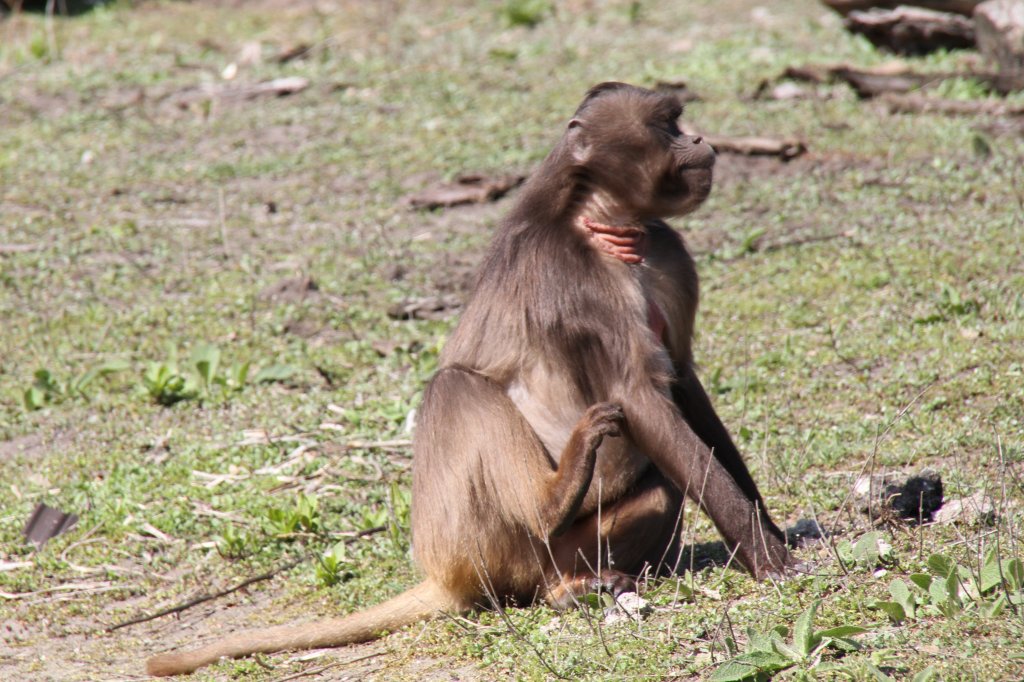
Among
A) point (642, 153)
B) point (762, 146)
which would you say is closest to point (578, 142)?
point (642, 153)

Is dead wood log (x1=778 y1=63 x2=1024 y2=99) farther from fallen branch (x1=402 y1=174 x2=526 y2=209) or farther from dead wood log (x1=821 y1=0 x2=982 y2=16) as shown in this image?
fallen branch (x1=402 y1=174 x2=526 y2=209)

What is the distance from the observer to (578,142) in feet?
15.4

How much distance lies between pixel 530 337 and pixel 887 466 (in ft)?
5.77

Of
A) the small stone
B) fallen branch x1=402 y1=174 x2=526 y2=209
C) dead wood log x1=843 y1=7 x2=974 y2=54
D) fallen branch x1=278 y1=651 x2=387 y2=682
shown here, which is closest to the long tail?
fallen branch x1=278 y1=651 x2=387 y2=682

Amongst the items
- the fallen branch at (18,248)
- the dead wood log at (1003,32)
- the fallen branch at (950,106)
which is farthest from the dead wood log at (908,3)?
the fallen branch at (18,248)

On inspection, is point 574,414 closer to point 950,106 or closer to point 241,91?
point 950,106

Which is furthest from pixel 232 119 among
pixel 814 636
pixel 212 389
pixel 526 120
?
pixel 814 636

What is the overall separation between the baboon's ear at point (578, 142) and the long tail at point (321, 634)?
165cm

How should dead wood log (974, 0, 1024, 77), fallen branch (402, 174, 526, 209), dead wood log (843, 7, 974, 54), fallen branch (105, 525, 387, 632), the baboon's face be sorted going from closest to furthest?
the baboon's face → fallen branch (105, 525, 387, 632) → fallen branch (402, 174, 526, 209) → dead wood log (974, 0, 1024, 77) → dead wood log (843, 7, 974, 54)

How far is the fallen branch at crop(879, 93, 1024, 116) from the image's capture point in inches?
376

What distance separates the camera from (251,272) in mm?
8297

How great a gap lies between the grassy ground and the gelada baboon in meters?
0.18

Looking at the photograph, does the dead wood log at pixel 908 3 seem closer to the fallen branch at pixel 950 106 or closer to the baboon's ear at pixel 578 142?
the fallen branch at pixel 950 106

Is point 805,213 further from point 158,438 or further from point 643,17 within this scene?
point 643,17
